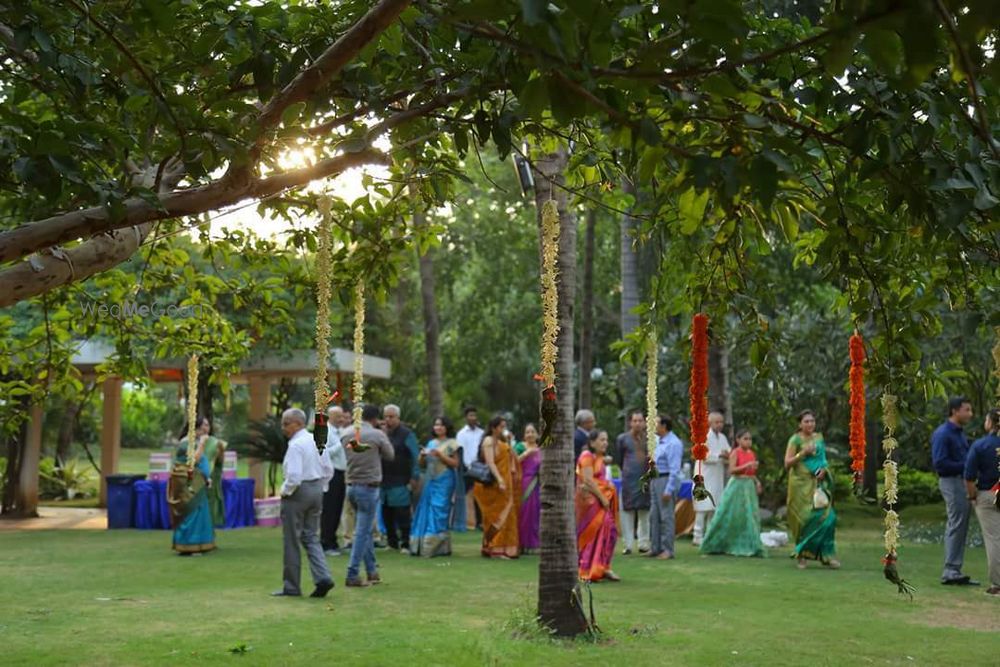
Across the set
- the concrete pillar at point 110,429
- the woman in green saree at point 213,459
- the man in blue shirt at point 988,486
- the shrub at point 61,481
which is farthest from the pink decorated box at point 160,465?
the man in blue shirt at point 988,486

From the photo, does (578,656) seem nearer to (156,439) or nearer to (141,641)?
(141,641)

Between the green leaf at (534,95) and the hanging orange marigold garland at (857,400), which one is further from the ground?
the green leaf at (534,95)

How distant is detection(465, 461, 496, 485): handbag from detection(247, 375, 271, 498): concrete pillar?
885 cm

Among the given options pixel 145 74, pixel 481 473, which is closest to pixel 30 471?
pixel 481 473

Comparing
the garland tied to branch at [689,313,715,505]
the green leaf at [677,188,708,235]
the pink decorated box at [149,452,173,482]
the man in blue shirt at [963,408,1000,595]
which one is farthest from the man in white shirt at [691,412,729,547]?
the green leaf at [677,188,708,235]

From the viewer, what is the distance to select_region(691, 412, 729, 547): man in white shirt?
16717 millimetres

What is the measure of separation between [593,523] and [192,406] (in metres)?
4.72

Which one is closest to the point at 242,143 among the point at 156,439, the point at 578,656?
the point at 578,656

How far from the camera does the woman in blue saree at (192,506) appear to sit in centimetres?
1528

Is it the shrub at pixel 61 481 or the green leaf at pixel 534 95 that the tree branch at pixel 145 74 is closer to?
the green leaf at pixel 534 95

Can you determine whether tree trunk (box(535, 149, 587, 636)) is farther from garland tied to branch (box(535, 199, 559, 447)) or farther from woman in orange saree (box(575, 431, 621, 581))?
woman in orange saree (box(575, 431, 621, 581))

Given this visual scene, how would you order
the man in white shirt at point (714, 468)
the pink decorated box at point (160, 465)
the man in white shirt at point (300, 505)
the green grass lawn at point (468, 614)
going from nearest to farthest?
the green grass lawn at point (468, 614) < the man in white shirt at point (300, 505) < the man in white shirt at point (714, 468) < the pink decorated box at point (160, 465)

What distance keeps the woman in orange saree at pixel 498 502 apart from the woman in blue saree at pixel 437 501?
0.44 meters

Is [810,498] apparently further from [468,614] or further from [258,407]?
[258,407]
